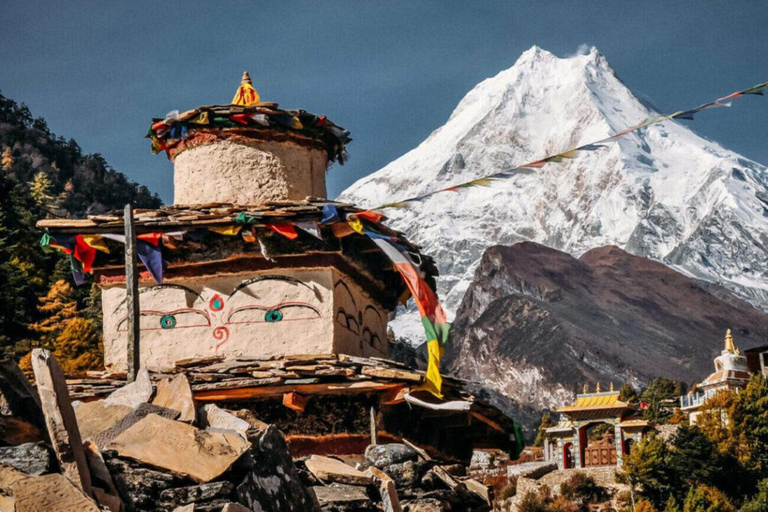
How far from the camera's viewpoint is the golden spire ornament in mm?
14053

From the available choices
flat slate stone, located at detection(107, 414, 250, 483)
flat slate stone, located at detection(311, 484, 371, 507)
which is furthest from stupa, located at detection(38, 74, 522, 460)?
flat slate stone, located at detection(107, 414, 250, 483)

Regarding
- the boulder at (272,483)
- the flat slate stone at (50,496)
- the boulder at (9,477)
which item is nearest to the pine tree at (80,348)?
the boulder at (272,483)

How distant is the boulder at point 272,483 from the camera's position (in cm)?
667

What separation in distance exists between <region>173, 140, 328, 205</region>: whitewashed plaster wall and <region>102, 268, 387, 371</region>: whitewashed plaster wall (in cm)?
132

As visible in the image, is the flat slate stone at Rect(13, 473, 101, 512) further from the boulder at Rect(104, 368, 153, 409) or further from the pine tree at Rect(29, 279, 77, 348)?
the pine tree at Rect(29, 279, 77, 348)

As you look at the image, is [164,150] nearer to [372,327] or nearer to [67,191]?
[372,327]

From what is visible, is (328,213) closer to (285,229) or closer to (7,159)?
(285,229)

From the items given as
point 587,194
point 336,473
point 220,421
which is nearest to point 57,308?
point 220,421

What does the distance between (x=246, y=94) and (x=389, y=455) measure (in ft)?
23.0

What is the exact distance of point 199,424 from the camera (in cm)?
759

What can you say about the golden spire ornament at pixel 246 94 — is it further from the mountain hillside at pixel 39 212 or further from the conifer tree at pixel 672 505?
the conifer tree at pixel 672 505

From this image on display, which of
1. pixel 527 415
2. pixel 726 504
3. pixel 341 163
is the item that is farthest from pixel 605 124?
pixel 341 163

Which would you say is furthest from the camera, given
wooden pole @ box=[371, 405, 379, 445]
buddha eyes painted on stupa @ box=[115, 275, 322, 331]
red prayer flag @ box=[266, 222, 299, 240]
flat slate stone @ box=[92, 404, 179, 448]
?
buddha eyes painted on stupa @ box=[115, 275, 322, 331]

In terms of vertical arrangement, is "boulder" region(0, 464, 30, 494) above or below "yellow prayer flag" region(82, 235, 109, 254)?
below
